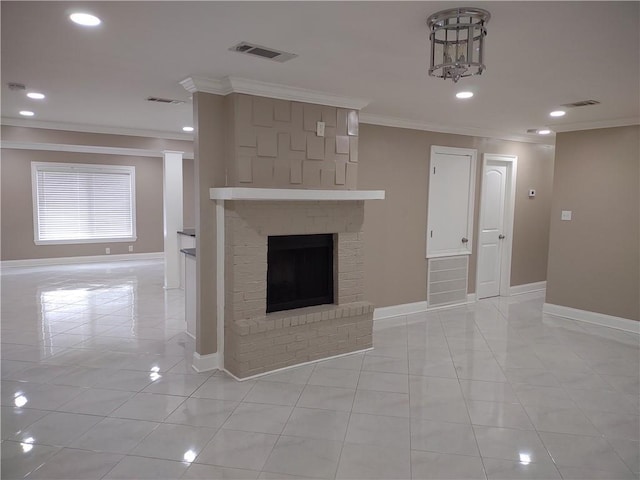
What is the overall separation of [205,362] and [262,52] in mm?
2560

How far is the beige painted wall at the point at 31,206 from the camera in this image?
8.42 metres

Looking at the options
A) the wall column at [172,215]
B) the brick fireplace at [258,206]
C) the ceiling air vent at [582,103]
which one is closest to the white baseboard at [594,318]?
the ceiling air vent at [582,103]

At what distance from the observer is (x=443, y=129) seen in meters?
5.70

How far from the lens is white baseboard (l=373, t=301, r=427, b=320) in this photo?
215 inches

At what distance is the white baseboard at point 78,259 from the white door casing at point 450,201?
21.9 ft

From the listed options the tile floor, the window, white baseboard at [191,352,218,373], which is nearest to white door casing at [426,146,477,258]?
the tile floor

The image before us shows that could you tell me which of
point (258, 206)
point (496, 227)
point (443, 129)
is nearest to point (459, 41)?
point (258, 206)

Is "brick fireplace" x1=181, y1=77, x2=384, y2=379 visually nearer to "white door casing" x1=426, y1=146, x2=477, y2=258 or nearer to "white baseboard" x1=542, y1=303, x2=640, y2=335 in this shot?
"white door casing" x1=426, y1=146, x2=477, y2=258

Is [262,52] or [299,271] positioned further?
[299,271]

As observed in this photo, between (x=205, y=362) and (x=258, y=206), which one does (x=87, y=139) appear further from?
(x=205, y=362)

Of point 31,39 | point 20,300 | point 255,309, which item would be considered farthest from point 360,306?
point 20,300

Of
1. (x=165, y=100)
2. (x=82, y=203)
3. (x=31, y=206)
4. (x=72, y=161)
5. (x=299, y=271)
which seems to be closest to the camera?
(x=299, y=271)

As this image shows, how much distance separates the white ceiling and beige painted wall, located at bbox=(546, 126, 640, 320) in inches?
25.8

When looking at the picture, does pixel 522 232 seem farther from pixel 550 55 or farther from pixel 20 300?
pixel 20 300
